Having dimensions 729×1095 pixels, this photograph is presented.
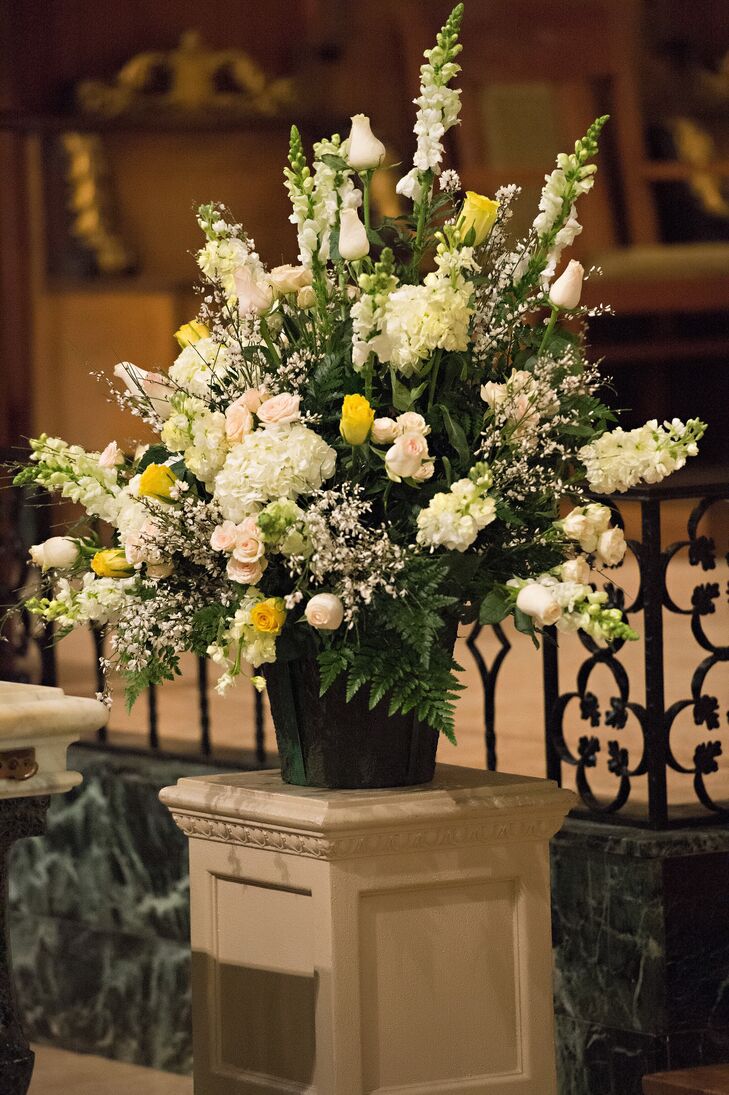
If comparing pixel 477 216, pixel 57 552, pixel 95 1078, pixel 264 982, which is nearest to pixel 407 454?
pixel 477 216

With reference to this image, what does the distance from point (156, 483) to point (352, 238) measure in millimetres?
465

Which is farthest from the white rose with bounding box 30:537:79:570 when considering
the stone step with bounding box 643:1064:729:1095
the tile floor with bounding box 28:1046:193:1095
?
the tile floor with bounding box 28:1046:193:1095

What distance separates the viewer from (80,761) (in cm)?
584

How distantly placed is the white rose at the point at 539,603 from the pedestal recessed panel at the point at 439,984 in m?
0.50

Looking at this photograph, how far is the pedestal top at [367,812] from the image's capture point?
10.7 ft

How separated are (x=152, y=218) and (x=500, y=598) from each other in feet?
19.4

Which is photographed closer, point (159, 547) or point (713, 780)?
point (159, 547)

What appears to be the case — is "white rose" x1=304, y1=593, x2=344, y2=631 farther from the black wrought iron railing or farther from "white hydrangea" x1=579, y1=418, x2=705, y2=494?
the black wrought iron railing

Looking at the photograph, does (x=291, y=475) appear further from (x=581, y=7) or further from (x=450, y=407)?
(x=581, y=7)

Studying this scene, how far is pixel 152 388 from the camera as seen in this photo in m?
3.46

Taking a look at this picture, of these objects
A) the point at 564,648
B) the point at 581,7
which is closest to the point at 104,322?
the point at 581,7

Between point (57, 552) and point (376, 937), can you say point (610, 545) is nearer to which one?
point (376, 937)

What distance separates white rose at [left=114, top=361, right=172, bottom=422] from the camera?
136 inches

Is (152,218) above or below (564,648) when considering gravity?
above
